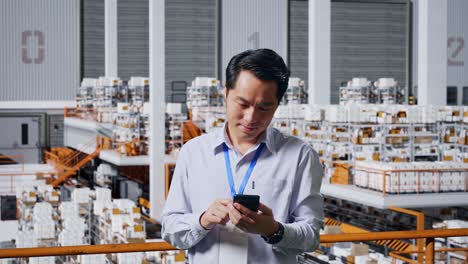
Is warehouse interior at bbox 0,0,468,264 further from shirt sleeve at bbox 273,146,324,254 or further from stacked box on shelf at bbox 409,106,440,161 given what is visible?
shirt sleeve at bbox 273,146,324,254

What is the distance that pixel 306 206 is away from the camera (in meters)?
2.16

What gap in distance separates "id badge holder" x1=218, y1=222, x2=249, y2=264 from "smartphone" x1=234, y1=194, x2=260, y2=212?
184 mm

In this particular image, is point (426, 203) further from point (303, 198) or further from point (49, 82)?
point (49, 82)

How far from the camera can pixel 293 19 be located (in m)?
34.5

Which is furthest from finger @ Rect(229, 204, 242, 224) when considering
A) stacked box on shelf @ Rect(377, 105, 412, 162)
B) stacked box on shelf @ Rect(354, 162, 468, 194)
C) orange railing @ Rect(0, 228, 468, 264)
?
stacked box on shelf @ Rect(377, 105, 412, 162)

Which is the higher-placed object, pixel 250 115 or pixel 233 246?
pixel 250 115

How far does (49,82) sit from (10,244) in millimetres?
16386

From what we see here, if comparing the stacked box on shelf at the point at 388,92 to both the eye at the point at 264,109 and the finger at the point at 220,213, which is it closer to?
the eye at the point at 264,109

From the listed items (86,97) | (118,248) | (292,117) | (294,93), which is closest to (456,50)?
(294,93)

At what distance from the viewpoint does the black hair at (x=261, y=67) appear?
2.11 metres

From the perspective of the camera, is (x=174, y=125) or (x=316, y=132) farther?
(x=174, y=125)

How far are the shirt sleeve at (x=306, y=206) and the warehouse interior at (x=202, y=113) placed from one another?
1814 millimetres

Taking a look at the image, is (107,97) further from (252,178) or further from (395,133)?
(252,178)

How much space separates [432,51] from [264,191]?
14.4 metres
